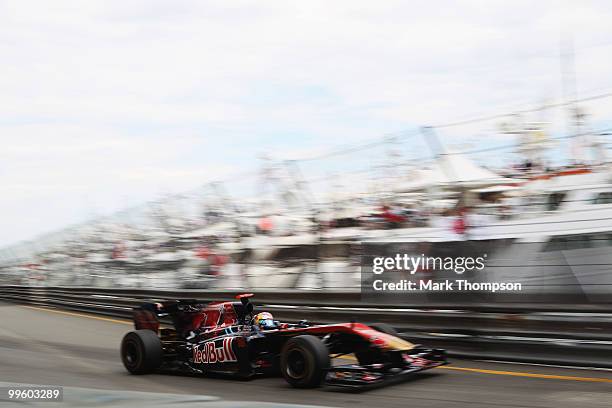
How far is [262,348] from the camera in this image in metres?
8.35

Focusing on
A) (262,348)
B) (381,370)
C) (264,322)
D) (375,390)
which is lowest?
(375,390)

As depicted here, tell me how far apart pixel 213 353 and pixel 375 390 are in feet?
6.93

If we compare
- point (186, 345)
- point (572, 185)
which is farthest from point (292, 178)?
point (572, 185)

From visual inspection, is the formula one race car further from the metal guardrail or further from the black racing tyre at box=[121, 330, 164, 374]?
the metal guardrail

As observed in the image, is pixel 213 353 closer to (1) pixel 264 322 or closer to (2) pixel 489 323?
(1) pixel 264 322

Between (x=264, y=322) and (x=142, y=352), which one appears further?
(x=142, y=352)

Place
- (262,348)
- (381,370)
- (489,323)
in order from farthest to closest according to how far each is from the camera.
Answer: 1. (489,323)
2. (262,348)
3. (381,370)

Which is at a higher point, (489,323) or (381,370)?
(489,323)

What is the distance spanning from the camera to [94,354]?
11.2 metres

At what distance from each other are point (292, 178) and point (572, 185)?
175 inches

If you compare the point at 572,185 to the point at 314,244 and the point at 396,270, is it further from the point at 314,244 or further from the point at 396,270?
the point at 314,244

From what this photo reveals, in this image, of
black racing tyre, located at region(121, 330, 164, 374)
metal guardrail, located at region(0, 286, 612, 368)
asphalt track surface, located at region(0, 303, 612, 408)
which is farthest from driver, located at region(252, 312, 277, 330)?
metal guardrail, located at region(0, 286, 612, 368)

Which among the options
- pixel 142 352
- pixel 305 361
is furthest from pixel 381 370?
pixel 142 352

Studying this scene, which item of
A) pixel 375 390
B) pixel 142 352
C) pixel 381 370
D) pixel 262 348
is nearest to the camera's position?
pixel 375 390
